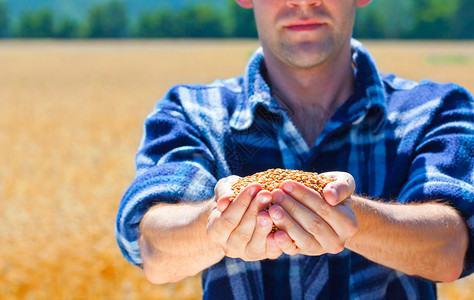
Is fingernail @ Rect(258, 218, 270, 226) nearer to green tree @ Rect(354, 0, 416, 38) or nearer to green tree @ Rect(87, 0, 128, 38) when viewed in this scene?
green tree @ Rect(354, 0, 416, 38)

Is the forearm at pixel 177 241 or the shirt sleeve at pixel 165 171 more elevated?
the shirt sleeve at pixel 165 171

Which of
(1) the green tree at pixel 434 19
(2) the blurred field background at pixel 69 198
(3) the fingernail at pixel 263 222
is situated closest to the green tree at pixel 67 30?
(1) the green tree at pixel 434 19

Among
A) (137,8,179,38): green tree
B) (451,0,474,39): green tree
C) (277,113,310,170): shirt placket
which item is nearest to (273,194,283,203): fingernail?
(277,113,310,170): shirt placket

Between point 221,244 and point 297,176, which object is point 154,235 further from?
point 297,176

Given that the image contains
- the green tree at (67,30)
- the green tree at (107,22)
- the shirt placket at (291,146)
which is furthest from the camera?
the green tree at (107,22)

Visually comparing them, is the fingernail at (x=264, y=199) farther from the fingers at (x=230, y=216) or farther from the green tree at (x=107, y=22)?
the green tree at (x=107, y=22)

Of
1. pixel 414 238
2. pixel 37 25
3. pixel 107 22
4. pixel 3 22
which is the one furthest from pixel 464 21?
pixel 414 238
